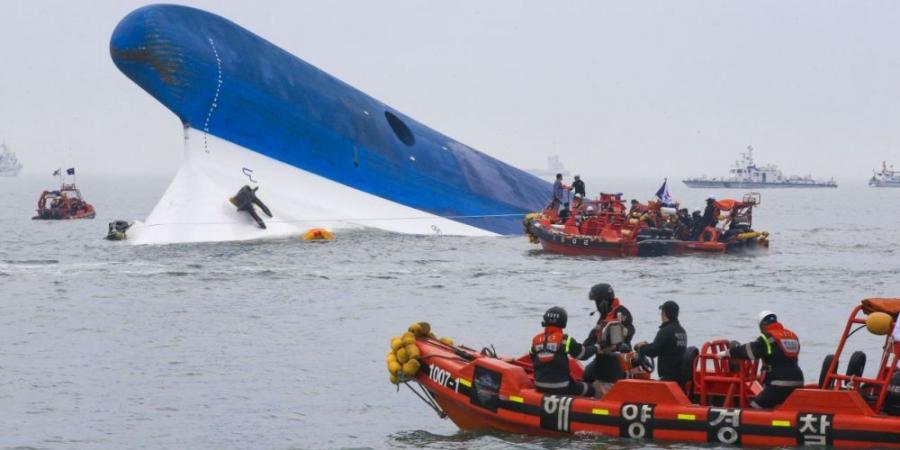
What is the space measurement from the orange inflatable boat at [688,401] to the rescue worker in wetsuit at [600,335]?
0.56 feet

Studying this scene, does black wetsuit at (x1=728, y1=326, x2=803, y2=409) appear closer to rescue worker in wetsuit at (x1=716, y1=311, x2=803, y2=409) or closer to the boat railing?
rescue worker in wetsuit at (x1=716, y1=311, x2=803, y2=409)

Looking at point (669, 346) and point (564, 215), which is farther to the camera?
point (564, 215)

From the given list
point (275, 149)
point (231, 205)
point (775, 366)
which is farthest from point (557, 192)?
point (775, 366)

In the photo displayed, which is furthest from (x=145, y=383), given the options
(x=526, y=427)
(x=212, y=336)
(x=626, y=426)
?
(x=626, y=426)

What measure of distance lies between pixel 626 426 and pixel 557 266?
2332cm

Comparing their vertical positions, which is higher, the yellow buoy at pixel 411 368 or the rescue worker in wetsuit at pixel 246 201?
the rescue worker in wetsuit at pixel 246 201

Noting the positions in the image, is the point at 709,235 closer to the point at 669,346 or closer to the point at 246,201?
the point at 246,201

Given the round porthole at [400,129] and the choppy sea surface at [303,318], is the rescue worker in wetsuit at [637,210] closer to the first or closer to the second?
the choppy sea surface at [303,318]

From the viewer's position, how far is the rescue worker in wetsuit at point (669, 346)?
14.8 meters

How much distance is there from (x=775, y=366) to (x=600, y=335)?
81.1 inches

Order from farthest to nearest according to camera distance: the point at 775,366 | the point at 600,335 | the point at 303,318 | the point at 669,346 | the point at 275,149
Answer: the point at 275,149 → the point at 303,318 → the point at 600,335 → the point at 669,346 → the point at 775,366

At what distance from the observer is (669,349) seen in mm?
14805

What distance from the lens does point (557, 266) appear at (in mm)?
37719

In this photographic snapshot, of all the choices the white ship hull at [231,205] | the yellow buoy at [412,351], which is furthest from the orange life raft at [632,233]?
the yellow buoy at [412,351]
